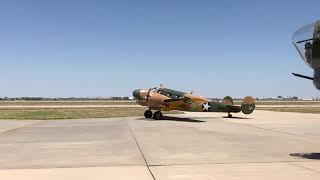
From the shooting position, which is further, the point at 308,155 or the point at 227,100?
the point at 227,100

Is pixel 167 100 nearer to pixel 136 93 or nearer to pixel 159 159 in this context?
pixel 136 93

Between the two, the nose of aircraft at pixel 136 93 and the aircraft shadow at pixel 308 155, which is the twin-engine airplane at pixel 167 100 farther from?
the aircraft shadow at pixel 308 155

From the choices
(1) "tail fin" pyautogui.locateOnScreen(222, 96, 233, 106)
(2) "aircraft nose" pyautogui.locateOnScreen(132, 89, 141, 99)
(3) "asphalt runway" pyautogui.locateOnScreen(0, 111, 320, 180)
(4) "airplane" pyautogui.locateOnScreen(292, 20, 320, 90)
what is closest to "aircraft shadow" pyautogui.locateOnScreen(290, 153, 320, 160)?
(3) "asphalt runway" pyautogui.locateOnScreen(0, 111, 320, 180)

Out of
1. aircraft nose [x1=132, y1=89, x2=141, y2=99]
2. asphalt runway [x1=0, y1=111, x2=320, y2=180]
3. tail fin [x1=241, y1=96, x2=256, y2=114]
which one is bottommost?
asphalt runway [x1=0, y1=111, x2=320, y2=180]

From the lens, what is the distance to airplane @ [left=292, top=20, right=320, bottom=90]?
11.1 m

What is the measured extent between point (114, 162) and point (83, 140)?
6643mm

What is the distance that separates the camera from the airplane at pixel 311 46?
1107 cm

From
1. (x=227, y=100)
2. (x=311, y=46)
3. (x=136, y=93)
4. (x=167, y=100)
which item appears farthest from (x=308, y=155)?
(x=227, y=100)

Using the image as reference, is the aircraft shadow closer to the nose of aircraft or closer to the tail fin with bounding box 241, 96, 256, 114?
the nose of aircraft

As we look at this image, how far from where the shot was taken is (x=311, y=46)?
36.9ft

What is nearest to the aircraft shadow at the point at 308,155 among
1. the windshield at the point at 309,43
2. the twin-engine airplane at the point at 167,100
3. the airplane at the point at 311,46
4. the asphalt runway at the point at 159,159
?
the asphalt runway at the point at 159,159

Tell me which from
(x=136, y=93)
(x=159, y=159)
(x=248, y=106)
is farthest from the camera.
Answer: (x=248, y=106)

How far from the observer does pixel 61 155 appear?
13.1 meters

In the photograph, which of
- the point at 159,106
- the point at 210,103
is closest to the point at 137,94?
the point at 159,106
